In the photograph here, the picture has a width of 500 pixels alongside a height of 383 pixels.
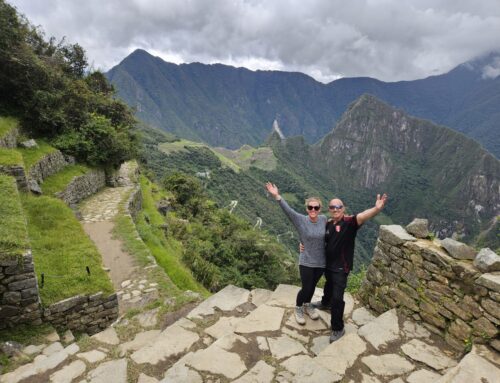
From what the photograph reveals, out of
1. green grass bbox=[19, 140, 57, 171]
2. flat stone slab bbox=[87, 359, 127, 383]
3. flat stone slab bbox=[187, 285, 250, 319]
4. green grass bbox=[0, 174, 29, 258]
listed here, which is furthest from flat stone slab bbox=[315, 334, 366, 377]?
green grass bbox=[19, 140, 57, 171]

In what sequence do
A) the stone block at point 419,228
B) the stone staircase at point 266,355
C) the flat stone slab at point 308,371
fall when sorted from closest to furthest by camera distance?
the flat stone slab at point 308,371 < the stone staircase at point 266,355 < the stone block at point 419,228

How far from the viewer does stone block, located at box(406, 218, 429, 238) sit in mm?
5113

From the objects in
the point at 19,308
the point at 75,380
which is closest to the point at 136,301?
the point at 19,308

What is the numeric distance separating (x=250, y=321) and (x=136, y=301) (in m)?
3.86

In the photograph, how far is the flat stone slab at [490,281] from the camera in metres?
3.79

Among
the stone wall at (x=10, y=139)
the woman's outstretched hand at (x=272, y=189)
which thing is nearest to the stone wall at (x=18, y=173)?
the stone wall at (x=10, y=139)

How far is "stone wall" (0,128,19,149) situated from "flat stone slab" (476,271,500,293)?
48.1 feet

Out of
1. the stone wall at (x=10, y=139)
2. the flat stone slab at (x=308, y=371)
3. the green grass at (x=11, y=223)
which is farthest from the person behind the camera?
the stone wall at (x=10, y=139)

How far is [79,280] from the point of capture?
265 inches

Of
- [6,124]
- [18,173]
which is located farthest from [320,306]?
[6,124]

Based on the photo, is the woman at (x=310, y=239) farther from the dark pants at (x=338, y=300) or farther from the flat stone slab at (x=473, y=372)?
the flat stone slab at (x=473, y=372)

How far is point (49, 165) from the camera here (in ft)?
44.8

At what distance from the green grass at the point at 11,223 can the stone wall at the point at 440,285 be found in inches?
256

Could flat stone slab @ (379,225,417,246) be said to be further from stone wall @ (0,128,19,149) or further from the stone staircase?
stone wall @ (0,128,19,149)
